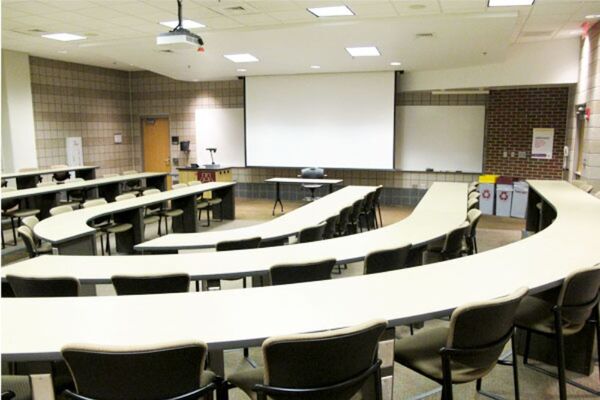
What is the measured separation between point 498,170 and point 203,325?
8871mm

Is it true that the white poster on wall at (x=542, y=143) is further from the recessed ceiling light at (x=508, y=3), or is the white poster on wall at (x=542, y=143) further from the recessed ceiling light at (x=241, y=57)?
the recessed ceiling light at (x=241, y=57)

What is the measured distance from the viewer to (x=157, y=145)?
1235cm

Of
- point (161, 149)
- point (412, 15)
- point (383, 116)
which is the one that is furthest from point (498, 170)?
point (161, 149)

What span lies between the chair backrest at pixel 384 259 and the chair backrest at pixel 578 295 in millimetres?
1026

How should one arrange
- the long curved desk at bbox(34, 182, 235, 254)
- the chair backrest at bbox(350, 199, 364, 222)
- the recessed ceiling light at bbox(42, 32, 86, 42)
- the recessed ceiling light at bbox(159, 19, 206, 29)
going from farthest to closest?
the recessed ceiling light at bbox(42, 32, 86, 42)
the recessed ceiling light at bbox(159, 19, 206, 29)
the chair backrest at bbox(350, 199, 364, 222)
the long curved desk at bbox(34, 182, 235, 254)

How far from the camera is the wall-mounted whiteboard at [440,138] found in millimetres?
9523

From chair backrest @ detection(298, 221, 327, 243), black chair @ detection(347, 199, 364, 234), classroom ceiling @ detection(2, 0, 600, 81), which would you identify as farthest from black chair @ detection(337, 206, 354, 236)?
classroom ceiling @ detection(2, 0, 600, 81)

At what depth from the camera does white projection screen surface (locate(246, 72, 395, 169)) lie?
31.9 feet

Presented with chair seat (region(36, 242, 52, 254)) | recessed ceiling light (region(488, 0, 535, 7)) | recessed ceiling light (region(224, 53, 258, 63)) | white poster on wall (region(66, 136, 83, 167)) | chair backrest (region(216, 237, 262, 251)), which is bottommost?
chair seat (region(36, 242, 52, 254))

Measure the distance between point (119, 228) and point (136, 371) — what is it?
4732 mm

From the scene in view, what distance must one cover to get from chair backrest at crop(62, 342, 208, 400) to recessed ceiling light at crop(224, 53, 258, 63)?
24.3ft

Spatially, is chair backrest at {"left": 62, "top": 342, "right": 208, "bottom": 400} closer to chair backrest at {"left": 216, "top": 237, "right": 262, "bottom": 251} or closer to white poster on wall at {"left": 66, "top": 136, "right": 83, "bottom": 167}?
chair backrest at {"left": 216, "top": 237, "right": 262, "bottom": 251}

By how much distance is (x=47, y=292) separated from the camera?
2541 millimetres

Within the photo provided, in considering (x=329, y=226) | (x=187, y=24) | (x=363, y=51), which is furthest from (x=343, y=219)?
(x=363, y=51)
